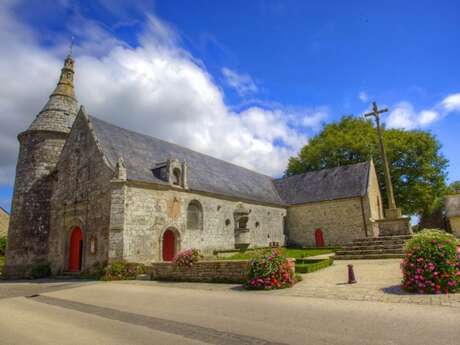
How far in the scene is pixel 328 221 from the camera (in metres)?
24.3

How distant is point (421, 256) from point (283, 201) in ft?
67.4

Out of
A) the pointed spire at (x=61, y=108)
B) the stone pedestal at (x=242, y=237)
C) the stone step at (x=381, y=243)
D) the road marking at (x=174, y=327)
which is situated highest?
the pointed spire at (x=61, y=108)

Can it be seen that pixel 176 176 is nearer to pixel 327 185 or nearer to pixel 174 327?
pixel 174 327

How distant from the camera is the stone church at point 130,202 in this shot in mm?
15492

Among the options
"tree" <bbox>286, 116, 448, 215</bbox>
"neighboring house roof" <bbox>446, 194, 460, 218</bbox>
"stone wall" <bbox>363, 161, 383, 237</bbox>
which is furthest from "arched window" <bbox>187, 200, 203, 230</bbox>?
"neighboring house roof" <bbox>446, 194, 460, 218</bbox>

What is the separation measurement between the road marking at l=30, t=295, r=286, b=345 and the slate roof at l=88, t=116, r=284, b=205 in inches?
346

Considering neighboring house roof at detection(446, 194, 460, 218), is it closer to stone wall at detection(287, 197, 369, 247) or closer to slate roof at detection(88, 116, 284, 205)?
stone wall at detection(287, 197, 369, 247)

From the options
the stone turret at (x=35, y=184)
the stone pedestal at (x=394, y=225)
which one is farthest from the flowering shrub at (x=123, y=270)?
the stone pedestal at (x=394, y=225)

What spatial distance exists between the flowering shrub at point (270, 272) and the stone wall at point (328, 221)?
611 inches

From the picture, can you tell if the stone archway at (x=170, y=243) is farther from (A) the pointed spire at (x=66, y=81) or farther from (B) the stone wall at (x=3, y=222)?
(B) the stone wall at (x=3, y=222)

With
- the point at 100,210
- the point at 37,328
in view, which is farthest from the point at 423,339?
the point at 100,210

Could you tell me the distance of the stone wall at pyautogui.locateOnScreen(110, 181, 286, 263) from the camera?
14.7m

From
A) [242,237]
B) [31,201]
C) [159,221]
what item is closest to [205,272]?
[242,237]

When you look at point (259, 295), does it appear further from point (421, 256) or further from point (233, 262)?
point (421, 256)
